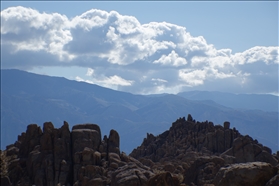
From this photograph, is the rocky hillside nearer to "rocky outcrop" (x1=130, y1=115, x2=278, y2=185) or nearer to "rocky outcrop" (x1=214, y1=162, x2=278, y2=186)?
"rocky outcrop" (x1=130, y1=115, x2=278, y2=185)

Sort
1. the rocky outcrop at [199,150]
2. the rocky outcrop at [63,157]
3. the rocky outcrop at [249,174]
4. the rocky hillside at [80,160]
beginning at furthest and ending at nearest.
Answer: the rocky outcrop at [199,150]
the rocky outcrop at [63,157]
the rocky hillside at [80,160]
the rocky outcrop at [249,174]

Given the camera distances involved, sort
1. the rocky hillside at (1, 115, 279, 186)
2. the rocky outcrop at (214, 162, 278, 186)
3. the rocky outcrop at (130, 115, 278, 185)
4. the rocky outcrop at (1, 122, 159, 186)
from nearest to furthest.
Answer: the rocky outcrop at (214, 162, 278, 186) < the rocky hillside at (1, 115, 279, 186) < the rocky outcrop at (1, 122, 159, 186) < the rocky outcrop at (130, 115, 278, 185)

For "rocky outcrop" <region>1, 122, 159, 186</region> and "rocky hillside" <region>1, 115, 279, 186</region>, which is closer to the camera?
"rocky hillside" <region>1, 115, 279, 186</region>

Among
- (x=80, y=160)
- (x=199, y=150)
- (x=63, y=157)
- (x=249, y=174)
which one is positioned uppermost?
(x=249, y=174)

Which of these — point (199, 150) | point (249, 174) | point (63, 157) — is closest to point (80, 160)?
point (63, 157)

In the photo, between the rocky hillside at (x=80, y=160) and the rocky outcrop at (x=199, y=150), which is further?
the rocky outcrop at (x=199, y=150)

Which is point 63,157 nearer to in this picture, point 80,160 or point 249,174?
Result: point 80,160

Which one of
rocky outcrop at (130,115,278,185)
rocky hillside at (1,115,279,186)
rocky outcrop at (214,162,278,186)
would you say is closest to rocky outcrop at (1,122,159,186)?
rocky hillside at (1,115,279,186)

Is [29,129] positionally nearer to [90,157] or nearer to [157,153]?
[90,157]

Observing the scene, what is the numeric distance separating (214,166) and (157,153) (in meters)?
63.2

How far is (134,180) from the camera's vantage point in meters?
39.7

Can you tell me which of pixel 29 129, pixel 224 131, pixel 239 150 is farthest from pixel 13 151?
pixel 224 131

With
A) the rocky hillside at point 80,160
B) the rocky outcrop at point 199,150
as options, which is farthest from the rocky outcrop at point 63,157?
the rocky outcrop at point 199,150

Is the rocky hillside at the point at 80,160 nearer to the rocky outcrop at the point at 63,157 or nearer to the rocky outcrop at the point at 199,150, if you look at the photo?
the rocky outcrop at the point at 63,157
